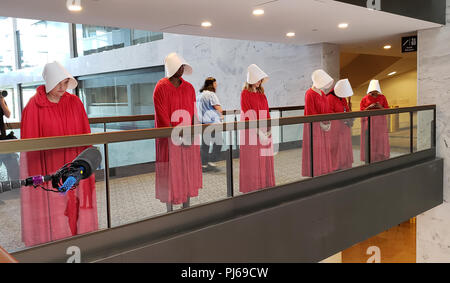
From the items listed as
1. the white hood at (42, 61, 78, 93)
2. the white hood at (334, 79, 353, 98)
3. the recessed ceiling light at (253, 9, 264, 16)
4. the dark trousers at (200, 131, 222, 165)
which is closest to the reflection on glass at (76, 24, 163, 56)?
the recessed ceiling light at (253, 9, 264, 16)

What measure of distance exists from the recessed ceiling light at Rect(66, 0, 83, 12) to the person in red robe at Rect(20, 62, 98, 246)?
6.13 feet

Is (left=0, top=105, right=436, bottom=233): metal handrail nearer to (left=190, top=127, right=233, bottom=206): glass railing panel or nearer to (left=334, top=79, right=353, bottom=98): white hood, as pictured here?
(left=190, top=127, right=233, bottom=206): glass railing panel

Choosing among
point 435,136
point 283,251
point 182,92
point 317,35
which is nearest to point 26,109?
point 182,92

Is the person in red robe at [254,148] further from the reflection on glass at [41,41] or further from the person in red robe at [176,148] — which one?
the reflection on glass at [41,41]

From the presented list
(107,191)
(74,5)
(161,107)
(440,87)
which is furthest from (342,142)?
(74,5)

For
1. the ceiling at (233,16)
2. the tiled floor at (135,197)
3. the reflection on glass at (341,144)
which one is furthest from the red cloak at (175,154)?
the reflection on glass at (341,144)

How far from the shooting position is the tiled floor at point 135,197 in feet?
10.4

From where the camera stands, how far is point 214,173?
460 centimetres

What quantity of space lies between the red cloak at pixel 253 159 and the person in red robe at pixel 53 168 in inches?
72.3

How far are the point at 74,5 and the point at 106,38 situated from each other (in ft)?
41.2

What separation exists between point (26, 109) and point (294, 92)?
328 inches

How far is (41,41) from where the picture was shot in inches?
808

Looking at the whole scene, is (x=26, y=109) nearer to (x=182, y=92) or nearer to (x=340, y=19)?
(x=182, y=92)

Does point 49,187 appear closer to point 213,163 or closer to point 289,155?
point 213,163
